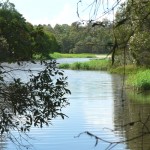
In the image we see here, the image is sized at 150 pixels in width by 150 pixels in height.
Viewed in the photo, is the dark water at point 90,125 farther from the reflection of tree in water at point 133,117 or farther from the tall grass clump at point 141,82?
the tall grass clump at point 141,82

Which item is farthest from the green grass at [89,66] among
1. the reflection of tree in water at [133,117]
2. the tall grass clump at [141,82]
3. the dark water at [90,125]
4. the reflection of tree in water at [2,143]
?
the reflection of tree in water at [2,143]

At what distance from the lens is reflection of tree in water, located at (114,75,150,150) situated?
31.7ft

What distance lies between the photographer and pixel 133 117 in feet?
45.5

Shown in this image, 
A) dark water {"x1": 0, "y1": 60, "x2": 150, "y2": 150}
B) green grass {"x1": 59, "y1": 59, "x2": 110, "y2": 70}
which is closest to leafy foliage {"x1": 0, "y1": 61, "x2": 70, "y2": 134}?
dark water {"x1": 0, "y1": 60, "x2": 150, "y2": 150}

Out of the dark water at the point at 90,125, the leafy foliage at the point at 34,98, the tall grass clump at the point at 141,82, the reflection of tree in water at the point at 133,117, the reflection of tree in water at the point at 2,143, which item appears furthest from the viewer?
the tall grass clump at the point at 141,82

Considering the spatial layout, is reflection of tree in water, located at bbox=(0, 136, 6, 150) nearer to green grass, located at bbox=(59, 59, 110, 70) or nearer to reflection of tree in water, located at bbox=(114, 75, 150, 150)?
reflection of tree in water, located at bbox=(114, 75, 150, 150)

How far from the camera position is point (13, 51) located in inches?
220

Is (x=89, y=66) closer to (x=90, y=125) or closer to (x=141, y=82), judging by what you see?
(x=141, y=82)

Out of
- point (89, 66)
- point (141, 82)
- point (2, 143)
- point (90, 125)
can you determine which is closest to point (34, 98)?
point (2, 143)

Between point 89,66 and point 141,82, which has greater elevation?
point 141,82

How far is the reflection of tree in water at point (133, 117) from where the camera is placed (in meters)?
9.67

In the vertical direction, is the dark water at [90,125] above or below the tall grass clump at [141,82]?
below

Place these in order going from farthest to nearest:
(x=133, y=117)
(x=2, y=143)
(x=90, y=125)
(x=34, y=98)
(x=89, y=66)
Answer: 1. (x=89, y=66)
2. (x=133, y=117)
3. (x=90, y=125)
4. (x=2, y=143)
5. (x=34, y=98)

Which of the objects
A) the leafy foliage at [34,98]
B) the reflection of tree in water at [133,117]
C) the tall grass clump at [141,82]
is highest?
the leafy foliage at [34,98]
